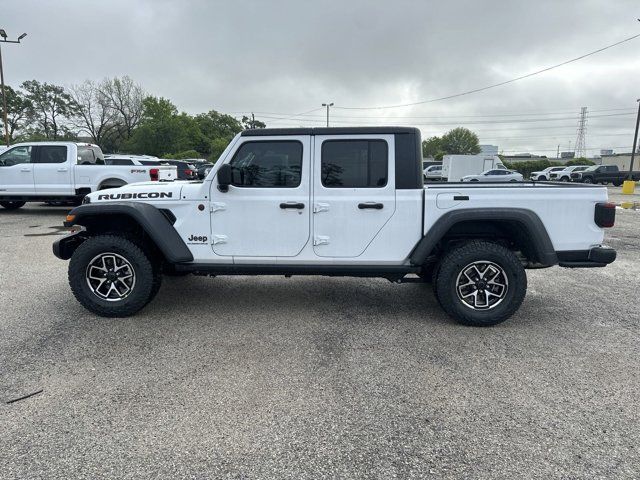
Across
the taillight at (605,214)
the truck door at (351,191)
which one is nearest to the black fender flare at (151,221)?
the truck door at (351,191)

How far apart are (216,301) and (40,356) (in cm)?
181

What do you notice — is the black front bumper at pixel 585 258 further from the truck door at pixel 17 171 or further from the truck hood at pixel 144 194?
the truck door at pixel 17 171

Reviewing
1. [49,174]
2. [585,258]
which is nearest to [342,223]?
[585,258]

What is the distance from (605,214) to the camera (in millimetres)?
3818

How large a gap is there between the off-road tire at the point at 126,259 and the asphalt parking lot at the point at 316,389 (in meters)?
0.15

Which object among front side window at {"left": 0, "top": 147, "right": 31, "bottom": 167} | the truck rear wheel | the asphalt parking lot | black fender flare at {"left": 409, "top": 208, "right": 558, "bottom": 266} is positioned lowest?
the asphalt parking lot

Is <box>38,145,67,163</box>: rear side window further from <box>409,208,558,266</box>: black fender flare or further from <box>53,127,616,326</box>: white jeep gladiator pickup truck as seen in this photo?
<box>409,208,558,266</box>: black fender flare

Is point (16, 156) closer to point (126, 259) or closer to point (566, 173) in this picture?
point (126, 259)

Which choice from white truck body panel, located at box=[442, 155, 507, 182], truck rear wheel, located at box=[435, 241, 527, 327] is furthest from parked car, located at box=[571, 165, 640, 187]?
truck rear wheel, located at box=[435, 241, 527, 327]

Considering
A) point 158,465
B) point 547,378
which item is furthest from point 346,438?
point 547,378

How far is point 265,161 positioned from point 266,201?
421 millimetres

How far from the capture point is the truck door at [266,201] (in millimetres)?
4027

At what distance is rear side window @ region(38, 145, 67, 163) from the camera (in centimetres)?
1076

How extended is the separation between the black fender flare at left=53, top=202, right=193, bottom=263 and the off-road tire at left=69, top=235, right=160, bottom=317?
247 mm
